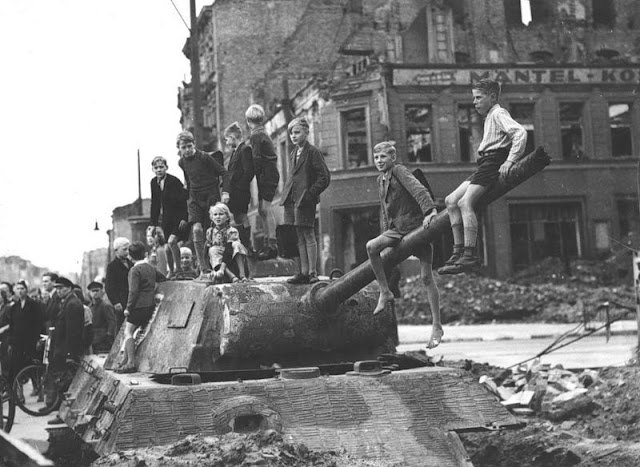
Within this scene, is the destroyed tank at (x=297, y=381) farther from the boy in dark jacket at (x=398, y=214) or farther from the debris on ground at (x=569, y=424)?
the debris on ground at (x=569, y=424)

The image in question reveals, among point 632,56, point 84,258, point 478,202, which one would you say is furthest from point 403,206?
point 84,258

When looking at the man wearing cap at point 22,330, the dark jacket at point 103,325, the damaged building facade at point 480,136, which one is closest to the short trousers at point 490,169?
the dark jacket at point 103,325

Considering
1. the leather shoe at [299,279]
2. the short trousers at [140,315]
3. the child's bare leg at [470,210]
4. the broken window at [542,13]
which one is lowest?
the short trousers at [140,315]

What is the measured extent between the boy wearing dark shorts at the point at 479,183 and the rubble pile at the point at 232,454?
1.27 m

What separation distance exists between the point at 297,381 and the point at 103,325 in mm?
8429

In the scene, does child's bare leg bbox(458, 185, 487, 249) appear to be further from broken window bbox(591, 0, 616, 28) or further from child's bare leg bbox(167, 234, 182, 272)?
broken window bbox(591, 0, 616, 28)

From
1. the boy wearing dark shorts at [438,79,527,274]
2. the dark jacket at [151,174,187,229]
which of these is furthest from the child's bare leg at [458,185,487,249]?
the dark jacket at [151,174,187,229]

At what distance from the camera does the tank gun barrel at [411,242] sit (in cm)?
508

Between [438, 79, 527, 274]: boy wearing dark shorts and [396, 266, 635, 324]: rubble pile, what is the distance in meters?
20.2

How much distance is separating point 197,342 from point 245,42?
116ft

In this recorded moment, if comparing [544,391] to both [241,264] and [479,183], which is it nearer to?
[241,264]

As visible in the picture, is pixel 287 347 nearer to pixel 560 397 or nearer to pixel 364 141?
pixel 560 397

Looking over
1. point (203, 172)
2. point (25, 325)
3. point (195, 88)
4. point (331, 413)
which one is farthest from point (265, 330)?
point (195, 88)

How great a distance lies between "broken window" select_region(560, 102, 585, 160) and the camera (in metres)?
32.0
